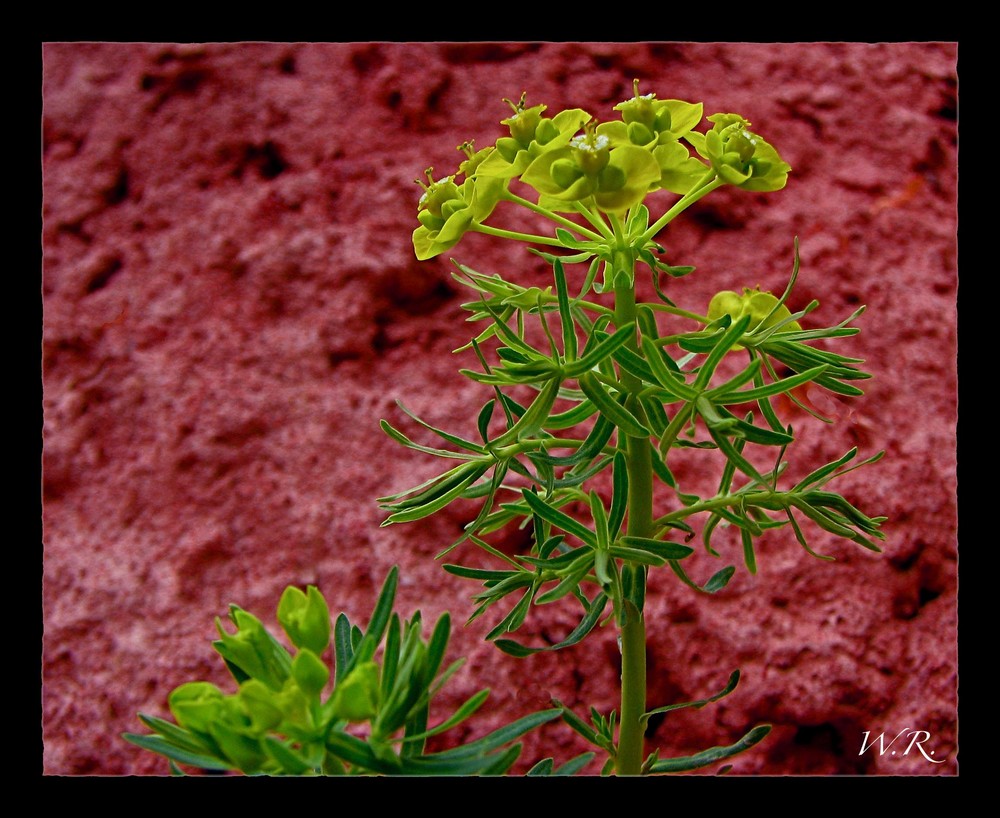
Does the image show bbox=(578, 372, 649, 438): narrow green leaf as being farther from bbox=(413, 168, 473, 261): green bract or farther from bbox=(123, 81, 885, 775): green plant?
bbox=(413, 168, 473, 261): green bract

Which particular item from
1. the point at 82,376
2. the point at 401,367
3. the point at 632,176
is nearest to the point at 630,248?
the point at 632,176

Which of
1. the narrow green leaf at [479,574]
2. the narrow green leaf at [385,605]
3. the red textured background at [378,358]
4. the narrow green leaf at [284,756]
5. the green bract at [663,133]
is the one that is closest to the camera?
the narrow green leaf at [284,756]

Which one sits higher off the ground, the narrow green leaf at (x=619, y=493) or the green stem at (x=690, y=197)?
the green stem at (x=690, y=197)

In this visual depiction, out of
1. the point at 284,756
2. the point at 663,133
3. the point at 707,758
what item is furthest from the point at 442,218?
the point at 707,758

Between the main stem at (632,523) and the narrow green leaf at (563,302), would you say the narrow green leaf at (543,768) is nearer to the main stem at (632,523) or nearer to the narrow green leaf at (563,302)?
the main stem at (632,523)

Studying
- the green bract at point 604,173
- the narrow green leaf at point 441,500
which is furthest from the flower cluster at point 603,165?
the narrow green leaf at point 441,500

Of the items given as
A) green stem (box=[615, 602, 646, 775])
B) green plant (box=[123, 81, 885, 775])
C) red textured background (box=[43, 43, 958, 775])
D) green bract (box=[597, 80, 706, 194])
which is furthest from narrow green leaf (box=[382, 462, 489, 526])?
red textured background (box=[43, 43, 958, 775])

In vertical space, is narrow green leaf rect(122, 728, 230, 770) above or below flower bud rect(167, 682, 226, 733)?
below

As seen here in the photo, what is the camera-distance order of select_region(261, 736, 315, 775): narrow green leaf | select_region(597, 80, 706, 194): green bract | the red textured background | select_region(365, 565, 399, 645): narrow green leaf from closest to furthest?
select_region(261, 736, 315, 775): narrow green leaf
select_region(365, 565, 399, 645): narrow green leaf
select_region(597, 80, 706, 194): green bract
the red textured background

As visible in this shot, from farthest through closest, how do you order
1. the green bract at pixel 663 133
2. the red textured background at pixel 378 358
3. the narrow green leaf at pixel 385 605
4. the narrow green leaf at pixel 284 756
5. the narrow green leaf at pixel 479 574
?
the red textured background at pixel 378 358 → the narrow green leaf at pixel 479 574 → the green bract at pixel 663 133 → the narrow green leaf at pixel 385 605 → the narrow green leaf at pixel 284 756
